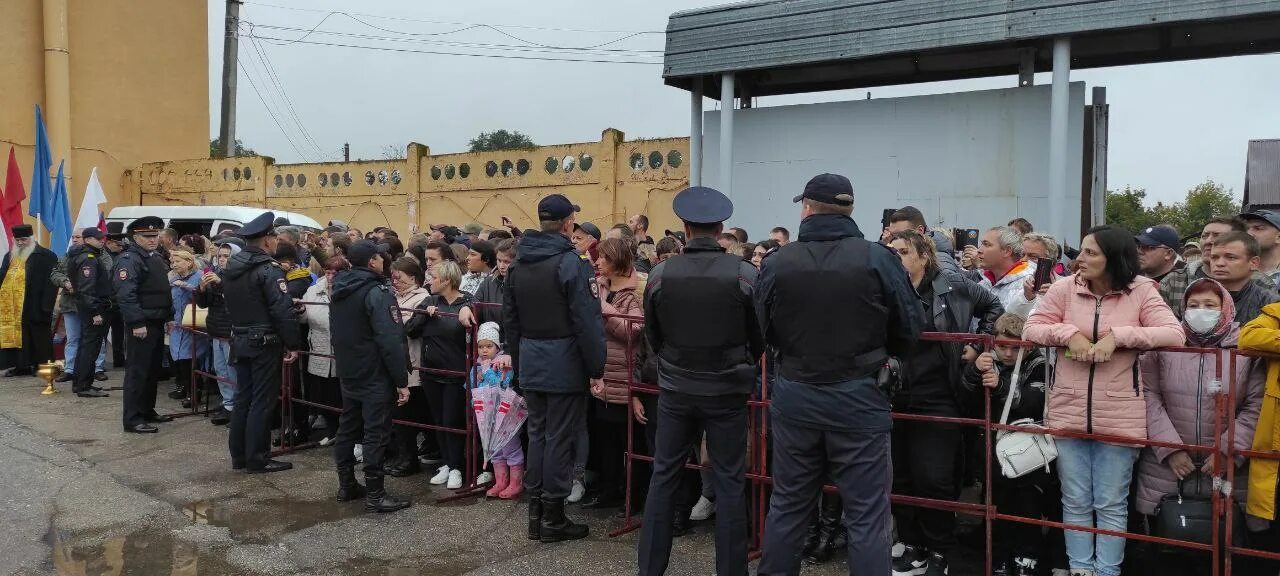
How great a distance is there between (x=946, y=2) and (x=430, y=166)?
1186cm

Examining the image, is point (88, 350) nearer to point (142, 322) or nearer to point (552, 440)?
point (142, 322)

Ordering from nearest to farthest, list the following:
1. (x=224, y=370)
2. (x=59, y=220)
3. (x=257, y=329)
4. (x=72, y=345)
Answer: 1. (x=257, y=329)
2. (x=224, y=370)
3. (x=72, y=345)
4. (x=59, y=220)

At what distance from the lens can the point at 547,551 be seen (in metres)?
4.86

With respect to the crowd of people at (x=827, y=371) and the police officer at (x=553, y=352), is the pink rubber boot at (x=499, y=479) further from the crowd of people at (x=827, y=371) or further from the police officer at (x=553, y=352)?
the police officer at (x=553, y=352)

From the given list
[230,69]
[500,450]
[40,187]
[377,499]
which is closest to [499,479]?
[500,450]

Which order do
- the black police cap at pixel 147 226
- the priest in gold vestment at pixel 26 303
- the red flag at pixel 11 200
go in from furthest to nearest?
the red flag at pixel 11 200
the priest in gold vestment at pixel 26 303
the black police cap at pixel 147 226

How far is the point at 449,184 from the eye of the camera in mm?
18359

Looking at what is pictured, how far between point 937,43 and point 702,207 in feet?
23.3

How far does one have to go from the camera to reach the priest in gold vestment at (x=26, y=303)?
35.4 feet

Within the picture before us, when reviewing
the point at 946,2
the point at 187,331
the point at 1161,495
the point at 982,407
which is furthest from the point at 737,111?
the point at 1161,495

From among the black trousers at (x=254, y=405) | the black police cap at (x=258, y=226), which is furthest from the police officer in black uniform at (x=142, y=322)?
the black police cap at (x=258, y=226)

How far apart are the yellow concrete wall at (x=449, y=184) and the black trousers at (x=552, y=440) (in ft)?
32.9

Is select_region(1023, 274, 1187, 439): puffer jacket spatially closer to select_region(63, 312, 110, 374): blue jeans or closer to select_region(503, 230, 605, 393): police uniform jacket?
select_region(503, 230, 605, 393): police uniform jacket

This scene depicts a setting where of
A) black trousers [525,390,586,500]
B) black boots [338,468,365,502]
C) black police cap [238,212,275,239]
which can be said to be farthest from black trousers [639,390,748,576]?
black police cap [238,212,275,239]
